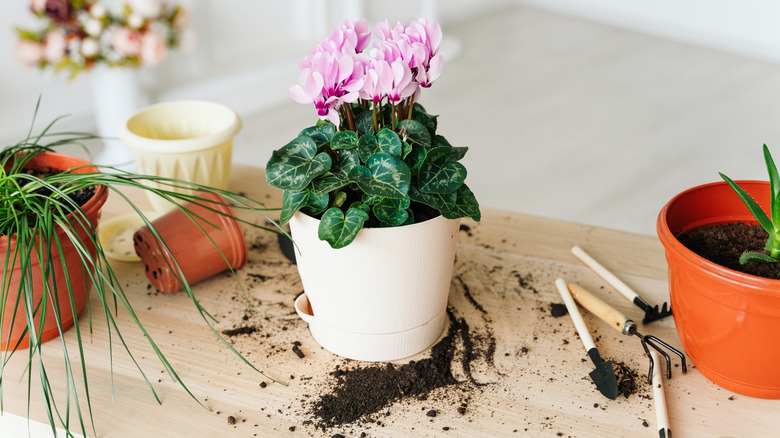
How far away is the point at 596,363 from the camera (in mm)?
900

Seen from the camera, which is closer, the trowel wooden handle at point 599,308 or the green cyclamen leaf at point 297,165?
the green cyclamen leaf at point 297,165

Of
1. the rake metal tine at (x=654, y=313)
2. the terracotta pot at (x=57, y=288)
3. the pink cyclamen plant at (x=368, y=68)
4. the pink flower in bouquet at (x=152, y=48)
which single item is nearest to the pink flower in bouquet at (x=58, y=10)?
the pink flower in bouquet at (x=152, y=48)

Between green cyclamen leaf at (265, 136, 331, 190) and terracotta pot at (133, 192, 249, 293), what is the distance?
0.76ft

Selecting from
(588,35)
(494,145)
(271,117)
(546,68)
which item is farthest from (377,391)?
(588,35)

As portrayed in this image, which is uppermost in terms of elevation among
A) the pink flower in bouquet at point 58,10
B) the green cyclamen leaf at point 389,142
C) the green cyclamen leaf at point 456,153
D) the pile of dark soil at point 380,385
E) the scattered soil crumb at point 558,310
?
the green cyclamen leaf at point 389,142

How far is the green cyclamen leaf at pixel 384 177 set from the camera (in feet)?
2.59

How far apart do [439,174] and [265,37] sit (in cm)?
292

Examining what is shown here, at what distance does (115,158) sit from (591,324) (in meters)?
2.23

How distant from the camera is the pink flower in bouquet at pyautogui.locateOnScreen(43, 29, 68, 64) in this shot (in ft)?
7.73

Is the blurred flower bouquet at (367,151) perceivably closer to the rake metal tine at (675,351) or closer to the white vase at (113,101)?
the rake metal tine at (675,351)

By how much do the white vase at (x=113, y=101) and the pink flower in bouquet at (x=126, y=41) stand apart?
0.61 ft

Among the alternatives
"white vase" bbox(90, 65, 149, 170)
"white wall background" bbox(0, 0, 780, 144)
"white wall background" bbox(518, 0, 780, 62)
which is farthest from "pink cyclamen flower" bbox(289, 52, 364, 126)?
→ "white wall background" bbox(518, 0, 780, 62)

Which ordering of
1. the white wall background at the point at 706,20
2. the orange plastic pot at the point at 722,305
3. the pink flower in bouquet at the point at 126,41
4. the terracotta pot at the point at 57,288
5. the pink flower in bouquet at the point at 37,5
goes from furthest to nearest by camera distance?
1. the white wall background at the point at 706,20
2. the pink flower in bouquet at the point at 126,41
3. the pink flower in bouquet at the point at 37,5
4. the terracotta pot at the point at 57,288
5. the orange plastic pot at the point at 722,305

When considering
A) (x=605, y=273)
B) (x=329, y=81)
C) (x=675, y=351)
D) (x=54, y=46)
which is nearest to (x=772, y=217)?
(x=675, y=351)
